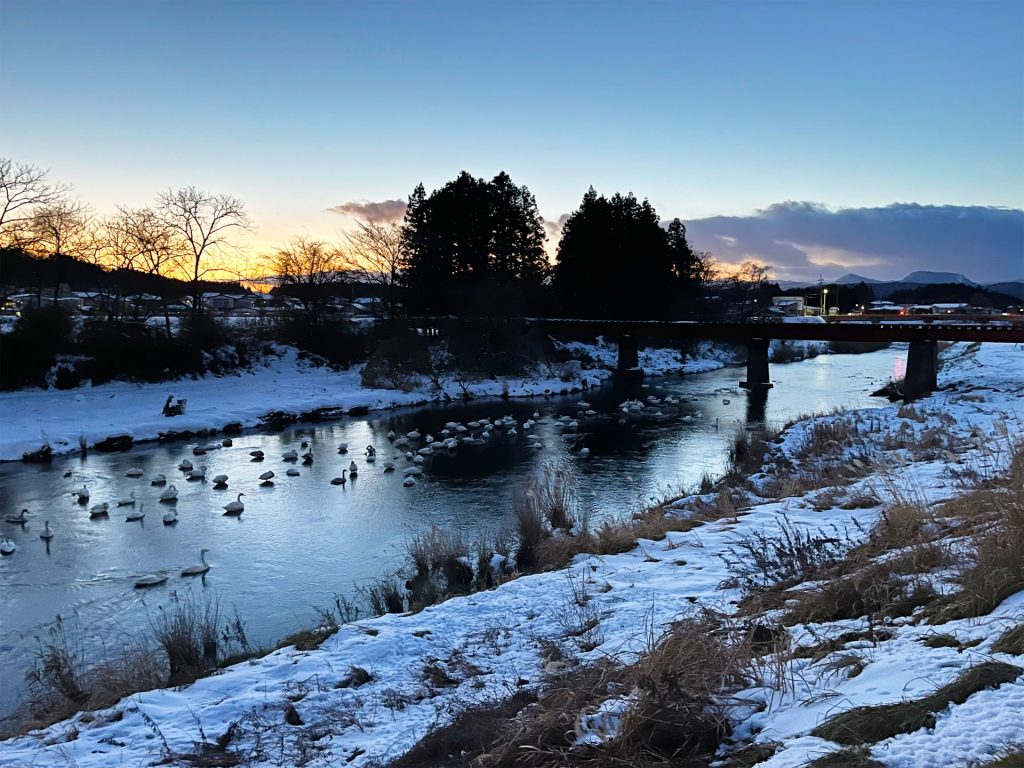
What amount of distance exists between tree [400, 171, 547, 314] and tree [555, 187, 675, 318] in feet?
30.2

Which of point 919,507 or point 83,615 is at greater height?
point 919,507

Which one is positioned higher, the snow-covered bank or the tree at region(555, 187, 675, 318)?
the tree at region(555, 187, 675, 318)

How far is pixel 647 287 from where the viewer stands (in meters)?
58.0

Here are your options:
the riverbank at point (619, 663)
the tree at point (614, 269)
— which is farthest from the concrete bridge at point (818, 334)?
the riverbank at point (619, 663)

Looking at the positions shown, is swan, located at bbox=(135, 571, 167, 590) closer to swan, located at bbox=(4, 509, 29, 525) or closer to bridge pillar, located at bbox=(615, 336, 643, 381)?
swan, located at bbox=(4, 509, 29, 525)

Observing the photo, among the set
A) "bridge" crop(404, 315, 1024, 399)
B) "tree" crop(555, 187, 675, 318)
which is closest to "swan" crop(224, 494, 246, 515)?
"bridge" crop(404, 315, 1024, 399)

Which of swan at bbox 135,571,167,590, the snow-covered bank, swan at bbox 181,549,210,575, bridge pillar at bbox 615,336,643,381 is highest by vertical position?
bridge pillar at bbox 615,336,643,381

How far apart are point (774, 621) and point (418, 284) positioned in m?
45.5

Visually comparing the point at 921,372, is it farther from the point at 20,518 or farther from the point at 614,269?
the point at 20,518

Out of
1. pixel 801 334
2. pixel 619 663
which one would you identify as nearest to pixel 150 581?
pixel 619 663

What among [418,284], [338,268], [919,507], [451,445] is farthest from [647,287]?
[919,507]

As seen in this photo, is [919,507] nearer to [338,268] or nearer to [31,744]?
[31,744]

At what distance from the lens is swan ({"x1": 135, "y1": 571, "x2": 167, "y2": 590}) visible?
11062 millimetres

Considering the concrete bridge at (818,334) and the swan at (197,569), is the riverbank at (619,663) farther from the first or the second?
the concrete bridge at (818,334)
